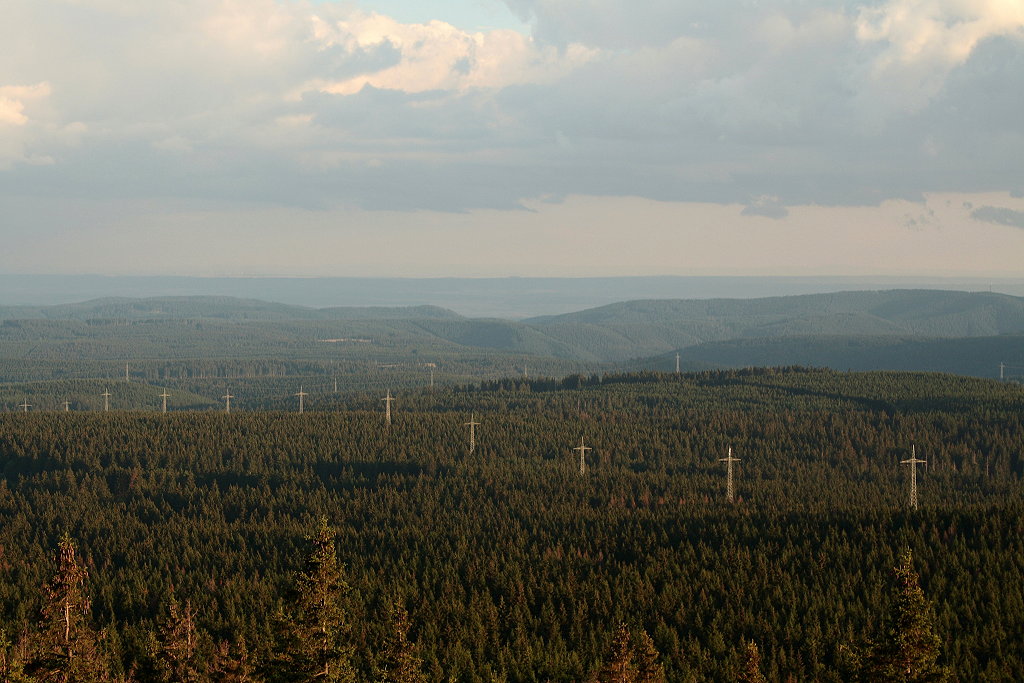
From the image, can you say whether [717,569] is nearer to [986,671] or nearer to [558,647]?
[558,647]

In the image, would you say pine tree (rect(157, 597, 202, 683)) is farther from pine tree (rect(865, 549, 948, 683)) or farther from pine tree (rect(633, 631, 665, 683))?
pine tree (rect(865, 549, 948, 683))

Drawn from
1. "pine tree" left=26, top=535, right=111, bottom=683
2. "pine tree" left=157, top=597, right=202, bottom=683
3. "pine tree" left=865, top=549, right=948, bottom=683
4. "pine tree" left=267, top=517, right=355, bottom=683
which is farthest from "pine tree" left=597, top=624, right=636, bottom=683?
"pine tree" left=26, top=535, right=111, bottom=683

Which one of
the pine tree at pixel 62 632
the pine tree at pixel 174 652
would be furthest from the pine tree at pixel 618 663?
the pine tree at pixel 62 632

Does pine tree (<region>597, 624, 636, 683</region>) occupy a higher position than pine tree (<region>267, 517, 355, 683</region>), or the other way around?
pine tree (<region>267, 517, 355, 683</region>)

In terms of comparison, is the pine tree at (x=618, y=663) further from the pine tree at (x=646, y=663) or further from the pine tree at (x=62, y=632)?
the pine tree at (x=62, y=632)

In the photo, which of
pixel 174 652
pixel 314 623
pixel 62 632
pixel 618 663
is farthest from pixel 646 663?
pixel 62 632

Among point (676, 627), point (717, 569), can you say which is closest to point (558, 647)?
point (676, 627)
